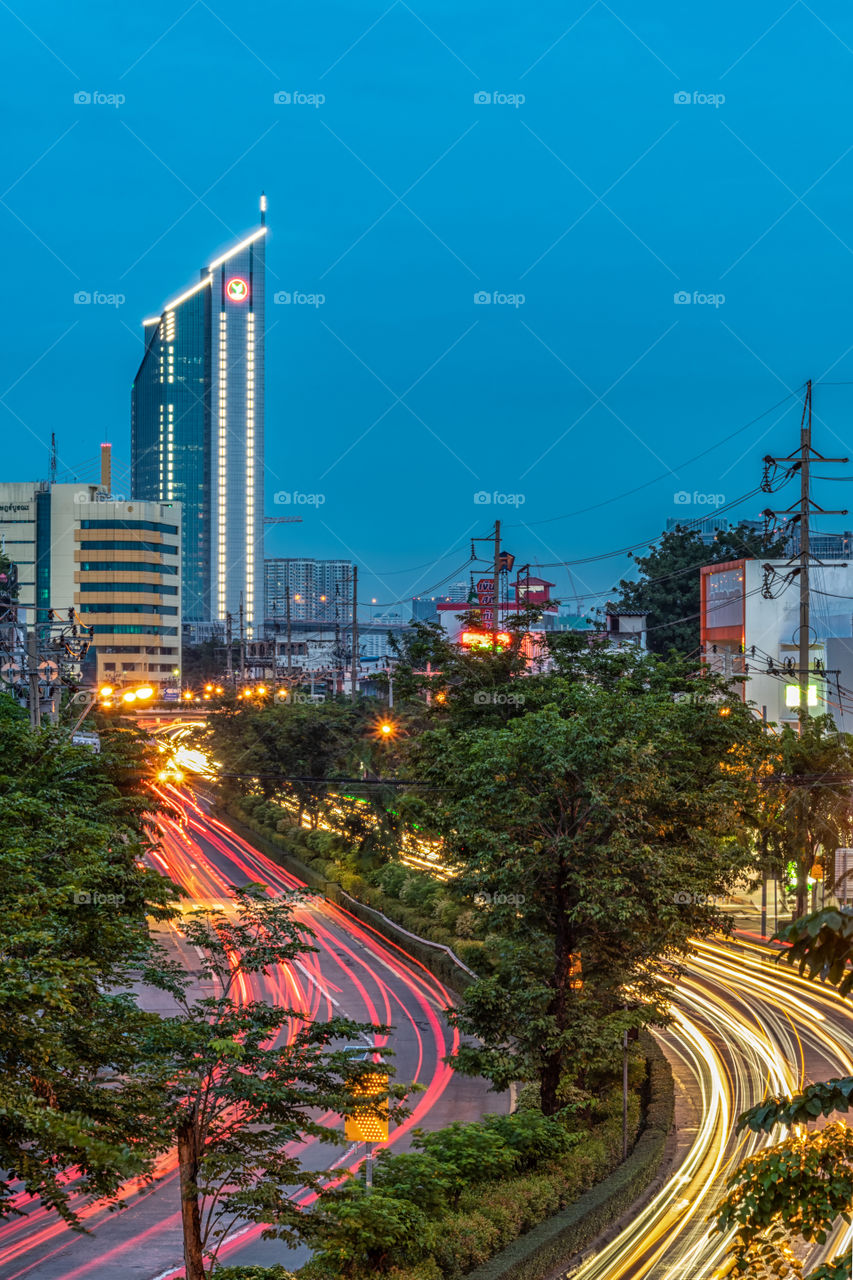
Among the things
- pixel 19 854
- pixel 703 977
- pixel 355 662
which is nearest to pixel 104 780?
pixel 19 854

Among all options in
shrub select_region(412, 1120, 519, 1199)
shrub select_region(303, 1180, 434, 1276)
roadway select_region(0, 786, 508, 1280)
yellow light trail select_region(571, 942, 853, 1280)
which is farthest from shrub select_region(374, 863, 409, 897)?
shrub select_region(303, 1180, 434, 1276)

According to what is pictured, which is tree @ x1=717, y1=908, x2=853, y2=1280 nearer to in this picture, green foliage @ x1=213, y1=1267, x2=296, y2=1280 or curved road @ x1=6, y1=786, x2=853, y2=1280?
curved road @ x1=6, y1=786, x2=853, y2=1280

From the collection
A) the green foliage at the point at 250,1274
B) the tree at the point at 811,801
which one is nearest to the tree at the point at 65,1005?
the green foliage at the point at 250,1274

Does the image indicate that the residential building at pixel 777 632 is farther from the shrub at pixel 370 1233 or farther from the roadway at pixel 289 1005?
the shrub at pixel 370 1233

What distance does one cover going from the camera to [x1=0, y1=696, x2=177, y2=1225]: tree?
31.1 ft

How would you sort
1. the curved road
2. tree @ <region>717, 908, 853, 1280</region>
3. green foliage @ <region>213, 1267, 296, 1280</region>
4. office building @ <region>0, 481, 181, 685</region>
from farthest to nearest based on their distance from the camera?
office building @ <region>0, 481, 181, 685</region> < the curved road < green foliage @ <region>213, 1267, 296, 1280</region> < tree @ <region>717, 908, 853, 1280</region>

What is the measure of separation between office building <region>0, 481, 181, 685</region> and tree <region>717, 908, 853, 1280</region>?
135 meters

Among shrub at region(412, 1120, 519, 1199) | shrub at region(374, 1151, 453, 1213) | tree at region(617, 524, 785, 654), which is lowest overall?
shrub at region(412, 1120, 519, 1199)

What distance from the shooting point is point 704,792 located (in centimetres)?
2378

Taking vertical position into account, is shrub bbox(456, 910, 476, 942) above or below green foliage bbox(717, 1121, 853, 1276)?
below

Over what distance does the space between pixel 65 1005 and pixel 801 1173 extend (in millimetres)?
5165

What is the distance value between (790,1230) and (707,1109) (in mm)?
19897

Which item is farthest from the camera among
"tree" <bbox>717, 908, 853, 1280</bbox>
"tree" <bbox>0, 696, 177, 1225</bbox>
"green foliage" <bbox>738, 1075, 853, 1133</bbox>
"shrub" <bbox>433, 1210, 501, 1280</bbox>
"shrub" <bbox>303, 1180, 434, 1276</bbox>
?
"shrub" <bbox>433, 1210, 501, 1280</bbox>

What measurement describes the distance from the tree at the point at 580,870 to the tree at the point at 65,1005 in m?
5.66
